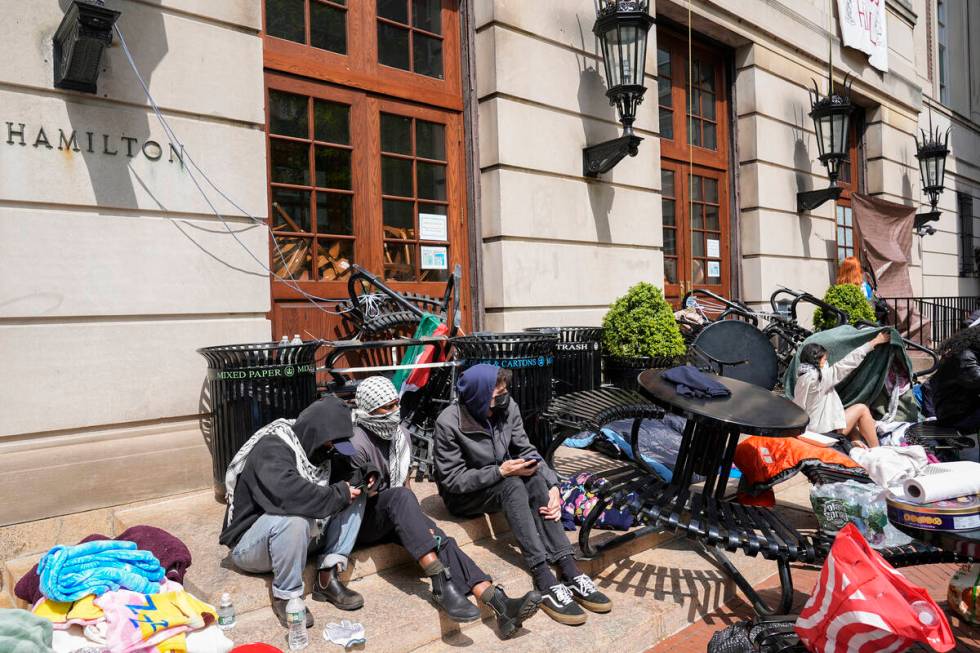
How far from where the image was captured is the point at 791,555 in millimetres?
3760

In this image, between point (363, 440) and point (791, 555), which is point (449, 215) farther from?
point (791, 555)

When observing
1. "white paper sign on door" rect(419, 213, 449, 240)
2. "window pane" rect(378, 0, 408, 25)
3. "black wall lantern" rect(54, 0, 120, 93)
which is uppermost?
"window pane" rect(378, 0, 408, 25)

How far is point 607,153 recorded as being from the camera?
786 cm

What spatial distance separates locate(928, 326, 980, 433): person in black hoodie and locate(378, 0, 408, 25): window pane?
5.87 metres

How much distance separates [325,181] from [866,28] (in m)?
12.2

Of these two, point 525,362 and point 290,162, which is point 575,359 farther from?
point 290,162

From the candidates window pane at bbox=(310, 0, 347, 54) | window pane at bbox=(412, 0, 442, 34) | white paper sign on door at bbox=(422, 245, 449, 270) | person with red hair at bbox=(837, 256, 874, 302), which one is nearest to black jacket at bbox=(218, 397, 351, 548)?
white paper sign on door at bbox=(422, 245, 449, 270)

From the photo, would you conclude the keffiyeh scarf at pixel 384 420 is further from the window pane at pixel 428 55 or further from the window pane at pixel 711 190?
the window pane at pixel 711 190

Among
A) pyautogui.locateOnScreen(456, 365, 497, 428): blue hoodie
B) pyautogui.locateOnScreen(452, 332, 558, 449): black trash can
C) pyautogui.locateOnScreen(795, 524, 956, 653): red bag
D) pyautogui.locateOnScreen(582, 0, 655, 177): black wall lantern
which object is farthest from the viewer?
pyautogui.locateOnScreen(582, 0, 655, 177): black wall lantern

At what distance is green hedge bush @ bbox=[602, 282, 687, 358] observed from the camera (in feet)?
23.7

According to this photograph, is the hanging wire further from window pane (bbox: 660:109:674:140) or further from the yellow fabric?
window pane (bbox: 660:109:674:140)

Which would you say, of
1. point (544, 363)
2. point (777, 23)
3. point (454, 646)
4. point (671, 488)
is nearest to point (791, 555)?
point (671, 488)

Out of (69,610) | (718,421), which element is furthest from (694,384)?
(69,610)

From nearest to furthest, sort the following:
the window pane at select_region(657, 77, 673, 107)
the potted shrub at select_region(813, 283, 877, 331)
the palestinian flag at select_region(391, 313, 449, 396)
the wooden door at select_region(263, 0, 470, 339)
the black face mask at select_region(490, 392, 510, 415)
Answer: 1. the black face mask at select_region(490, 392, 510, 415)
2. the palestinian flag at select_region(391, 313, 449, 396)
3. the wooden door at select_region(263, 0, 470, 339)
4. the window pane at select_region(657, 77, 673, 107)
5. the potted shrub at select_region(813, 283, 877, 331)
